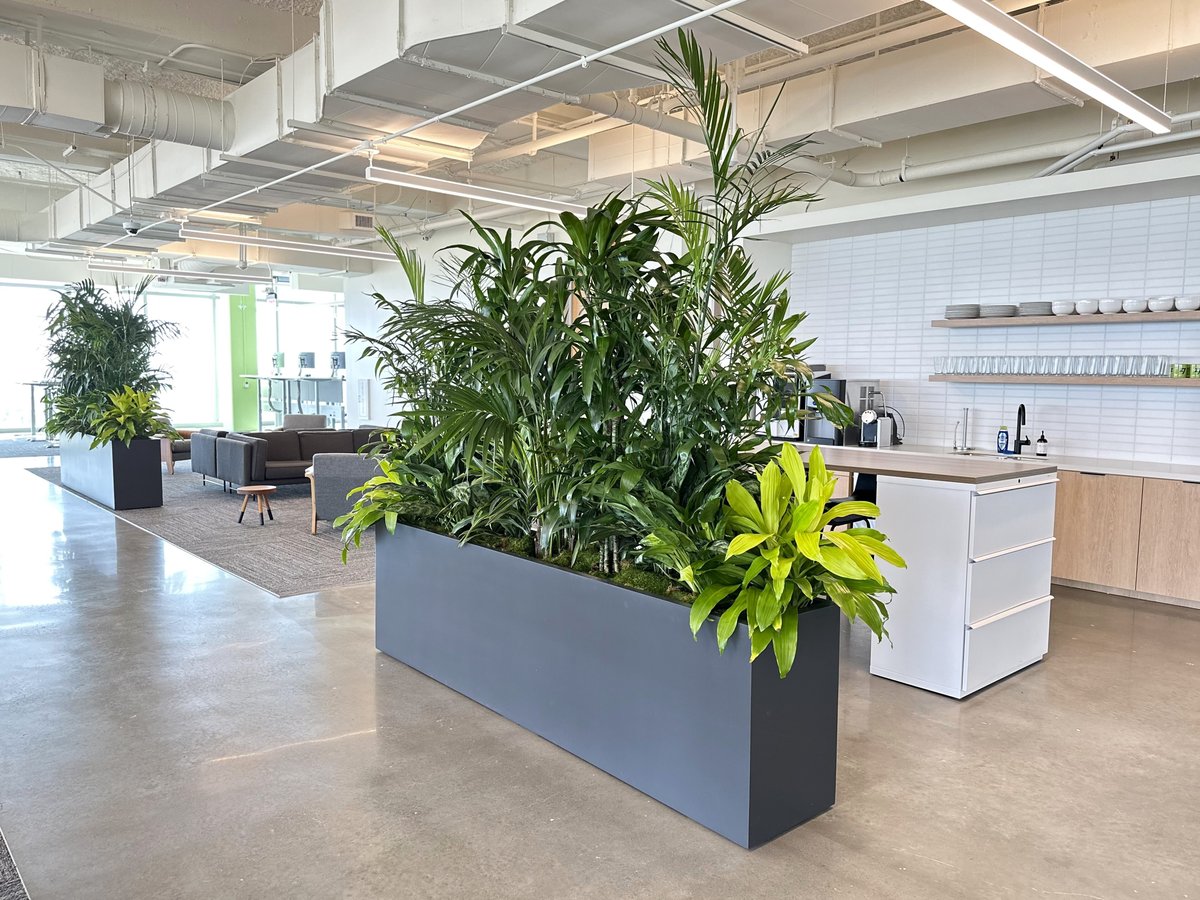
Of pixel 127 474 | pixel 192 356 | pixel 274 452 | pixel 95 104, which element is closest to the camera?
pixel 95 104

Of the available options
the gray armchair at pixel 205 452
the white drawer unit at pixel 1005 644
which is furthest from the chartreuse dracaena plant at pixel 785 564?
the gray armchair at pixel 205 452

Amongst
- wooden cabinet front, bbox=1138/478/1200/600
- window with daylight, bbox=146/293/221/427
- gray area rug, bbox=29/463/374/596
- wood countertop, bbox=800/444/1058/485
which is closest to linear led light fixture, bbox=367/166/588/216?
gray area rug, bbox=29/463/374/596

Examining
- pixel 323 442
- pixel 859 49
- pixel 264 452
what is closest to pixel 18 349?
pixel 323 442

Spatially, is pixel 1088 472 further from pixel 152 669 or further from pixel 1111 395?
pixel 152 669

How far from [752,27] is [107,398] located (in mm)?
8214

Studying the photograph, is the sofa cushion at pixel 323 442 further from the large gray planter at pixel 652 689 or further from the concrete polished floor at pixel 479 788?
the large gray planter at pixel 652 689

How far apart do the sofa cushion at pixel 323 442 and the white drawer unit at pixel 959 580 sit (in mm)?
7413

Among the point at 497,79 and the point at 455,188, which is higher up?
the point at 497,79

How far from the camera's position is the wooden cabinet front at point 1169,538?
17.7 ft

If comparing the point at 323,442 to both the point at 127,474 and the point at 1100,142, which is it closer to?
the point at 127,474

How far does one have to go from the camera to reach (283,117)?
6316 mm

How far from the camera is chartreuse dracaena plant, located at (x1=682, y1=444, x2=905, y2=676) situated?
2.58m

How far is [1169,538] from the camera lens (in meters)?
5.50

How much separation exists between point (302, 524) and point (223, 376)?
1280 cm
